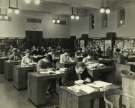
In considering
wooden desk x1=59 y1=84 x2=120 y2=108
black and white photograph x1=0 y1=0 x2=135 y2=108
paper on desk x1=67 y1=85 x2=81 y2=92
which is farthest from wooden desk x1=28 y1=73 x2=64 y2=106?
paper on desk x1=67 y1=85 x2=81 y2=92

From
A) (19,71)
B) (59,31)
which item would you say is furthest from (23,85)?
(59,31)

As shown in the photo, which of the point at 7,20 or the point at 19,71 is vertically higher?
the point at 7,20

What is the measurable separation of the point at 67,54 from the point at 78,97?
6124 millimetres

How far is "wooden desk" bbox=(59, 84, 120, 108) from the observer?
12.6ft

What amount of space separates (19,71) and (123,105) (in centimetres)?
475

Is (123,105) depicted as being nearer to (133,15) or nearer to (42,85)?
(42,85)

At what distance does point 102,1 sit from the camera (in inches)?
471

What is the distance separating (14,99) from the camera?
21.3ft

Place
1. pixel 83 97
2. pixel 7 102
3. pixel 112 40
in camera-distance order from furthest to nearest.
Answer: pixel 112 40, pixel 7 102, pixel 83 97

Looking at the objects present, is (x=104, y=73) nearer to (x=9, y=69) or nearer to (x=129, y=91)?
(x=129, y=91)

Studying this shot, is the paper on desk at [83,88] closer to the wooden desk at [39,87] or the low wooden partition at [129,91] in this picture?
the low wooden partition at [129,91]

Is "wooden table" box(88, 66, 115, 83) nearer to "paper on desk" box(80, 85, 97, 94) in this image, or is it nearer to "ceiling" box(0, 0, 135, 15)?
"paper on desk" box(80, 85, 97, 94)

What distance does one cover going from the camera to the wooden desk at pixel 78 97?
151 inches

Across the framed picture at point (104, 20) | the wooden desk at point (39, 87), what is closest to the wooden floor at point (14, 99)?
the wooden desk at point (39, 87)
